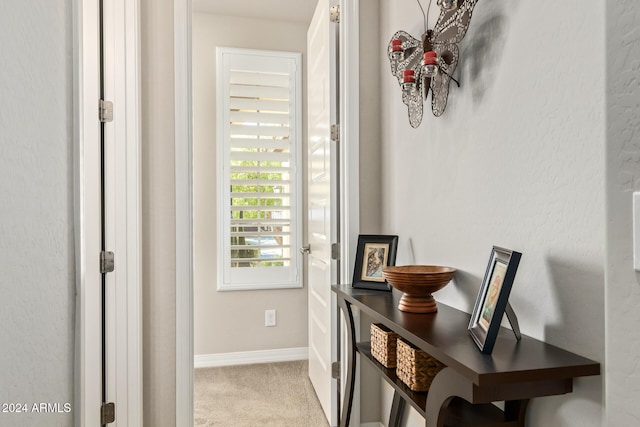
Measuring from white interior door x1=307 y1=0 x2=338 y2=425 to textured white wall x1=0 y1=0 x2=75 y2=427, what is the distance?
1.48 meters

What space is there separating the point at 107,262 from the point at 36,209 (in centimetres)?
120

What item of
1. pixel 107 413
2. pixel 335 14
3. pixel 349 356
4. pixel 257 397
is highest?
pixel 335 14

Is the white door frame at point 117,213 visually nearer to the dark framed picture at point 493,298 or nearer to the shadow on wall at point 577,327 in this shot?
the dark framed picture at point 493,298

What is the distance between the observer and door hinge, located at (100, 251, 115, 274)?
73.0 inches

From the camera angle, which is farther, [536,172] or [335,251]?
[335,251]

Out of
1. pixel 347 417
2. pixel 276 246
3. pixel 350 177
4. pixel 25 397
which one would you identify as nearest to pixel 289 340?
pixel 276 246

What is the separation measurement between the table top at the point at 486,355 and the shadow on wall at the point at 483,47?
0.73 metres

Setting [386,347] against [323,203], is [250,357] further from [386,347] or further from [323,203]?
[386,347]

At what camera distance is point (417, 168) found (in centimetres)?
185

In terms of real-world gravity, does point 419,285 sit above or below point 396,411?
above

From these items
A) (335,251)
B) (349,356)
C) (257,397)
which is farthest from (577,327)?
A: (257,397)

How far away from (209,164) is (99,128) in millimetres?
1471

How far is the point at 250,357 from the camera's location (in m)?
3.38

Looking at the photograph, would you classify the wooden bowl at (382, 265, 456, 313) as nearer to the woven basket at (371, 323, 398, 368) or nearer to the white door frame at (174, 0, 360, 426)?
the woven basket at (371, 323, 398, 368)
